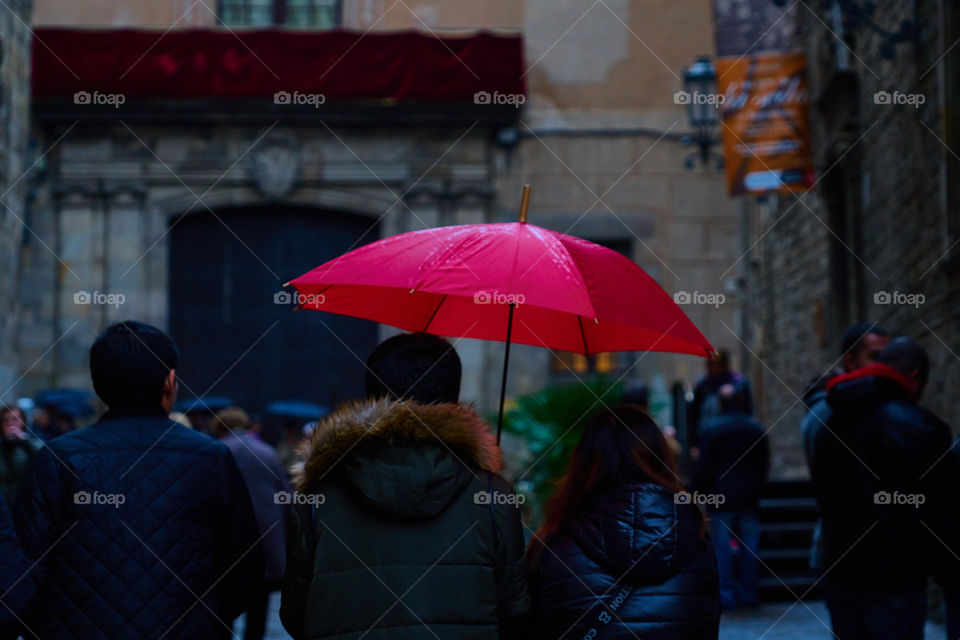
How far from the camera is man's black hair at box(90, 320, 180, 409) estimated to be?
12.3 feet

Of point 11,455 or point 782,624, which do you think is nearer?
point 11,455

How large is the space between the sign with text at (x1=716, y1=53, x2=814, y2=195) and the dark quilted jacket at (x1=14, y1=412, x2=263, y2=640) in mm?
9876

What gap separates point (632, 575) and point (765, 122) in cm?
1049

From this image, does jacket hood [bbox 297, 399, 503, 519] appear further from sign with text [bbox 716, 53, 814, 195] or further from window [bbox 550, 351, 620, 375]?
window [bbox 550, 351, 620, 375]

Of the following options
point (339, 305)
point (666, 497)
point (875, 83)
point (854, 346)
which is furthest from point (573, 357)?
point (666, 497)

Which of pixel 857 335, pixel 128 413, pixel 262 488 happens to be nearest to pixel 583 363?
pixel 262 488

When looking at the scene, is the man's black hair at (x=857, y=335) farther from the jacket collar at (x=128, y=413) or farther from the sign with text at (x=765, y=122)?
the sign with text at (x=765, y=122)

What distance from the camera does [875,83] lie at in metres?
12.0

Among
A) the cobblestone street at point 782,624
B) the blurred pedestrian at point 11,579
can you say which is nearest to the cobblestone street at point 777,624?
the cobblestone street at point 782,624

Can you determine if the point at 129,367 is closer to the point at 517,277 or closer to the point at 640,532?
the point at 517,277

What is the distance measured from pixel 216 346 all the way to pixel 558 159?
17.2ft

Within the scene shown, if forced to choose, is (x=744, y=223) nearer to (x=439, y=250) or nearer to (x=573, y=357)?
(x=573, y=357)

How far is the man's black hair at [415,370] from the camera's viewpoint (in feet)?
11.3

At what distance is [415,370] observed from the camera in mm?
3455
